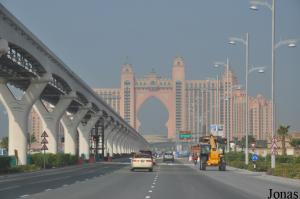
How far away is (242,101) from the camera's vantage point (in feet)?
546

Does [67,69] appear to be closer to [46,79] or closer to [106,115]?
[46,79]

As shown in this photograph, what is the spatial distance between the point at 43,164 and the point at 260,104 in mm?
137650

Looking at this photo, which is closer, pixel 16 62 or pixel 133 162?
pixel 16 62

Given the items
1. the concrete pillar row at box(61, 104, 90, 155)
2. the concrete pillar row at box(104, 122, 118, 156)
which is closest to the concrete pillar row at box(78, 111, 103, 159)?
the concrete pillar row at box(61, 104, 90, 155)

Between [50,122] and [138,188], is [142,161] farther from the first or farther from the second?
[138,188]

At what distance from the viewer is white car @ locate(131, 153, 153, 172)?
60.3 m

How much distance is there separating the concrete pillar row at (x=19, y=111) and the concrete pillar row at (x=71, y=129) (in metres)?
31.0

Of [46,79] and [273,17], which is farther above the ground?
[273,17]

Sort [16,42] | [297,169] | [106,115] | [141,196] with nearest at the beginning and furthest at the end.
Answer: [141,196]
[297,169]
[16,42]
[106,115]

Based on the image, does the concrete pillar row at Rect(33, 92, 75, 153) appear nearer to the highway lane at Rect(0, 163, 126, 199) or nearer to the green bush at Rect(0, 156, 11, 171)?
the highway lane at Rect(0, 163, 126, 199)

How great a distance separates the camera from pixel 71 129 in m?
96.6

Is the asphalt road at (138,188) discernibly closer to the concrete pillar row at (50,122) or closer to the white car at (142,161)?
the white car at (142,161)

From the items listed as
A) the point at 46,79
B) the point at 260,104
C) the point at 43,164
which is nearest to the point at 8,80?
the point at 46,79

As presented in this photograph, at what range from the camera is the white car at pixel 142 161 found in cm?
6028
